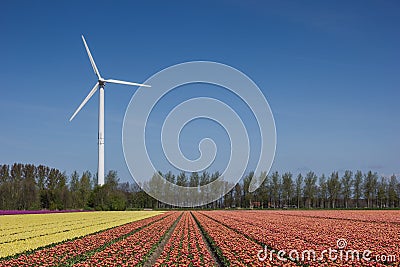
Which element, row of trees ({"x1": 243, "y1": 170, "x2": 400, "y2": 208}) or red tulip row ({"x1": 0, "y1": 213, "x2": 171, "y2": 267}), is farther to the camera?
row of trees ({"x1": 243, "y1": 170, "x2": 400, "y2": 208})

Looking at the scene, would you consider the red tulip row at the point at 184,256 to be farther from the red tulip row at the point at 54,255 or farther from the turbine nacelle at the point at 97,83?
the turbine nacelle at the point at 97,83

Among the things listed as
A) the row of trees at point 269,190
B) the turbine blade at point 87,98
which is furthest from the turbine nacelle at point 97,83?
the row of trees at point 269,190

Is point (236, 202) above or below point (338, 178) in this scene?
below

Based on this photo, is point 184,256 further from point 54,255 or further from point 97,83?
point 97,83

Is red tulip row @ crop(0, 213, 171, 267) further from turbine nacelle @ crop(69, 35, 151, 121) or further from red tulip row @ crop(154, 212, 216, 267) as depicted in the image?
turbine nacelle @ crop(69, 35, 151, 121)

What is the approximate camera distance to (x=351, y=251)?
16797 millimetres

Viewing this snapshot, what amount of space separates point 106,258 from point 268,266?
21.1ft

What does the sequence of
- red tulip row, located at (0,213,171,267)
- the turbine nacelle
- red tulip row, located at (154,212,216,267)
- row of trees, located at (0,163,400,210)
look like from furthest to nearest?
row of trees, located at (0,163,400,210) → the turbine nacelle → red tulip row, located at (0,213,171,267) → red tulip row, located at (154,212,216,267)

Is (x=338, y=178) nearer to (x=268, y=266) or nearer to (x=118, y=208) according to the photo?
(x=118, y=208)

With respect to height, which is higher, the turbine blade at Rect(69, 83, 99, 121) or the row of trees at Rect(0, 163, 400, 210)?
the turbine blade at Rect(69, 83, 99, 121)

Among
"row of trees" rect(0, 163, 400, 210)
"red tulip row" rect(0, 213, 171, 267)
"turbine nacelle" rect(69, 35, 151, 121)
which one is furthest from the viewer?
"row of trees" rect(0, 163, 400, 210)

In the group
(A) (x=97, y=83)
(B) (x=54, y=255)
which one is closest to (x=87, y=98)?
(A) (x=97, y=83)

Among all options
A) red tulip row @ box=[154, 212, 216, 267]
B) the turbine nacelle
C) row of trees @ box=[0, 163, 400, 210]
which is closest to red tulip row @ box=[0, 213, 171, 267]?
red tulip row @ box=[154, 212, 216, 267]

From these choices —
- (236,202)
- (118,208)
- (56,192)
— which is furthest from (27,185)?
(236,202)
